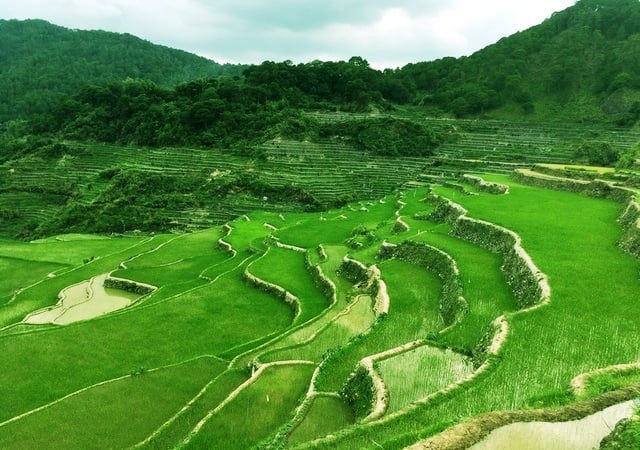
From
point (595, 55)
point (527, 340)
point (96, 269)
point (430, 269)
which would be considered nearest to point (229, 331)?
point (430, 269)

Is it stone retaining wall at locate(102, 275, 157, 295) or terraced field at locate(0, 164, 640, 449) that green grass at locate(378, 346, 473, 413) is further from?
stone retaining wall at locate(102, 275, 157, 295)

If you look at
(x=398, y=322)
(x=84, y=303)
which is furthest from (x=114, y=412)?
(x=84, y=303)

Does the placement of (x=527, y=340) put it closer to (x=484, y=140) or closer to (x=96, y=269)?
(x=96, y=269)

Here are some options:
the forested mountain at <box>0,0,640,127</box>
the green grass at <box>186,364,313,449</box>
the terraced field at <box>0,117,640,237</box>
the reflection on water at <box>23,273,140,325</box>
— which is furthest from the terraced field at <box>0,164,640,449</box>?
the forested mountain at <box>0,0,640,127</box>

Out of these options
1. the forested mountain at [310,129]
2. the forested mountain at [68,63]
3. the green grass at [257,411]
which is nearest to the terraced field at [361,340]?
the green grass at [257,411]

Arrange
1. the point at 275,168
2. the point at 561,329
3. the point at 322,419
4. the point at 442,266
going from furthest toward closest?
the point at 275,168 < the point at 442,266 < the point at 561,329 < the point at 322,419

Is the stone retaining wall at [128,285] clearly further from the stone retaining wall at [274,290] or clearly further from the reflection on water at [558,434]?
the reflection on water at [558,434]

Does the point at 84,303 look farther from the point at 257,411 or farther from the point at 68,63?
the point at 68,63
